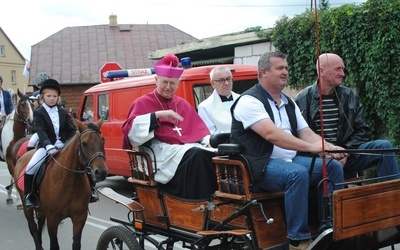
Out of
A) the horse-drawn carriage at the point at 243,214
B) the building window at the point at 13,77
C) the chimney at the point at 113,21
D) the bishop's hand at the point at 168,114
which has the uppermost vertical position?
the chimney at the point at 113,21

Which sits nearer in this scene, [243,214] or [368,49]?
[243,214]

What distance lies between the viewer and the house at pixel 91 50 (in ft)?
108

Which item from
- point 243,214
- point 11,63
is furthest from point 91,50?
point 243,214

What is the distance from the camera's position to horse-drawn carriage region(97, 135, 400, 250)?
334 centimetres

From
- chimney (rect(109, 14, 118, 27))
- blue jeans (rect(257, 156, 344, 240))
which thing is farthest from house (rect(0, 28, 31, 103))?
blue jeans (rect(257, 156, 344, 240))

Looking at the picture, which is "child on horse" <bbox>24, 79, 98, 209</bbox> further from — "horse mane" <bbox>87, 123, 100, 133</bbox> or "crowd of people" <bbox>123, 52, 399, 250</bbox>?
"crowd of people" <bbox>123, 52, 399, 250</bbox>

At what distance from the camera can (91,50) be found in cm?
3512

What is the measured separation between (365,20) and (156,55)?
29.2 feet

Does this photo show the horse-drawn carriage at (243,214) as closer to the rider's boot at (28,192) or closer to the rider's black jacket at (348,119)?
the rider's black jacket at (348,119)

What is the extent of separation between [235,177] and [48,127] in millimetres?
3358

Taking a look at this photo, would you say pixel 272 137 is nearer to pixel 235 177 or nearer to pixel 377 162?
pixel 235 177

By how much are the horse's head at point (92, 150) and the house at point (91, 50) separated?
27.0 meters

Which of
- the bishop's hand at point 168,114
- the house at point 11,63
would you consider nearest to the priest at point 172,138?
the bishop's hand at point 168,114

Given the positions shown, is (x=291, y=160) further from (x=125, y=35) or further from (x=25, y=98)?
(x=125, y=35)
